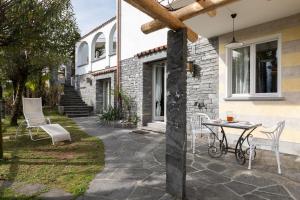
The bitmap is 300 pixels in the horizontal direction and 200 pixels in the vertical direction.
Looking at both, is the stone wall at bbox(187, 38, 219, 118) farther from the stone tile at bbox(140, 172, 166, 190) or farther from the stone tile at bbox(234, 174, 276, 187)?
the stone tile at bbox(140, 172, 166, 190)

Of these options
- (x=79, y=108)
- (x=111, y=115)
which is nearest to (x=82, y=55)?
(x=79, y=108)

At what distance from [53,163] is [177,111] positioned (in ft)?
10.4

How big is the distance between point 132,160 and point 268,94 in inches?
146

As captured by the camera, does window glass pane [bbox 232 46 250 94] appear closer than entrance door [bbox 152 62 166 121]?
Yes

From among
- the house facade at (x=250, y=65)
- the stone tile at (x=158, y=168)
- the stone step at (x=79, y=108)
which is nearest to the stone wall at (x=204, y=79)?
the house facade at (x=250, y=65)

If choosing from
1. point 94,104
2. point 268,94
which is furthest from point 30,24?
point 94,104

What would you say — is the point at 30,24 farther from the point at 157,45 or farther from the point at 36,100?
the point at 157,45

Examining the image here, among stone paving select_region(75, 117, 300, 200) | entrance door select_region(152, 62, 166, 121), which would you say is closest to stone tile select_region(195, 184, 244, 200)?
stone paving select_region(75, 117, 300, 200)

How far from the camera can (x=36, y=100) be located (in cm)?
862

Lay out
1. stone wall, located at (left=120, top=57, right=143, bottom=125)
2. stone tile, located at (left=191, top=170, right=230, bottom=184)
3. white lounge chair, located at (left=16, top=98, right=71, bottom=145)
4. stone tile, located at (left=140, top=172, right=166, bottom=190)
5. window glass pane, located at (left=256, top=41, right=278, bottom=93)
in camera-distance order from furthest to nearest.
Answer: stone wall, located at (left=120, top=57, right=143, bottom=125) → white lounge chair, located at (left=16, top=98, right=71, bottom=145) → window glass pane, located at (left=256, top=41, right=278, bottom=93) → stone tile, located at (left=191, top=170, right=230, bottom=184) → stone tile, located at (left=140, top=172, right=166, bottom=190)

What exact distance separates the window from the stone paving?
2072 millimetres

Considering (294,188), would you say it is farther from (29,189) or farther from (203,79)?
(203,79)

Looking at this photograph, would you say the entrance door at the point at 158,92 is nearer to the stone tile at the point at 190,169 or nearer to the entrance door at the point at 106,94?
the entrance door at the point at 106,94

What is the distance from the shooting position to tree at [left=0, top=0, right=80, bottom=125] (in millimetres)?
6180
